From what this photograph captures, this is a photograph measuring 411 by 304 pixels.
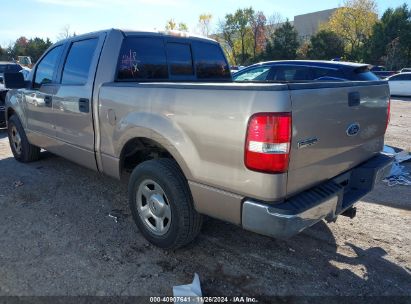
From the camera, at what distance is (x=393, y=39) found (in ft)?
122

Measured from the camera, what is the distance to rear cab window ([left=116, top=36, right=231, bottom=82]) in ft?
12.4

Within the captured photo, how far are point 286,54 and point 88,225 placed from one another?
44.4m

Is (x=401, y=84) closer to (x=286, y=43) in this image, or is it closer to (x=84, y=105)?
(x=84, y=105)

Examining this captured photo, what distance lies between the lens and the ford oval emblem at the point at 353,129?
9.65 feet

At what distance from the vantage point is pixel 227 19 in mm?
65500

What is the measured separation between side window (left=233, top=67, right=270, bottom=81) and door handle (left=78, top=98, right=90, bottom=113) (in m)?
5.51

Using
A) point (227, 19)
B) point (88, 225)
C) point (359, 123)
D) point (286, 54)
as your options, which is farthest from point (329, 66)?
point (227, 19)

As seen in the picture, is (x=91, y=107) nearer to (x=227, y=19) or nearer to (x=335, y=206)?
(x=335, y=206)

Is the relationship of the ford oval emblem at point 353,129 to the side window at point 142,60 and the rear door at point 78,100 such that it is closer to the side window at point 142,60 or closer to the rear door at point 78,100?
the side window at point 142,60

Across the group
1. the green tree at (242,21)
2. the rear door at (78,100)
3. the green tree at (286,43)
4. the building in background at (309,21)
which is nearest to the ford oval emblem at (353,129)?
the rear door at (78,100)

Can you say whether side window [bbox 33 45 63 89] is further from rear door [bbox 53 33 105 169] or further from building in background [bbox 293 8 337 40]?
building in background [bbox 293 8 337 40]

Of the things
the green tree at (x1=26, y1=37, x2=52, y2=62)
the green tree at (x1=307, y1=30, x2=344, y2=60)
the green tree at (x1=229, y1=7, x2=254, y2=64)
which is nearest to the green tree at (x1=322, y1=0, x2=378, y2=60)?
the green tree at (x1=307, y1=30, x2=344, y2=60)

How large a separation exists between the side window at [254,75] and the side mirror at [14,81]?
5.14 meters

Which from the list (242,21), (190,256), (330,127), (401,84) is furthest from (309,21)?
(190,256)
